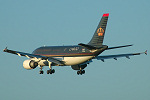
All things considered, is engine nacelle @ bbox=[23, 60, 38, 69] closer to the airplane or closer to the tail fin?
the airplane

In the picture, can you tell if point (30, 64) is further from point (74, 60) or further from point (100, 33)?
point (100, 33)

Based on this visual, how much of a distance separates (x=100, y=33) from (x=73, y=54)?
7886mm

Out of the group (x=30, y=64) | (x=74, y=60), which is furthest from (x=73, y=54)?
(x=30, y=64)

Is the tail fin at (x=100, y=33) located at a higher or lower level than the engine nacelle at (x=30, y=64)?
higher

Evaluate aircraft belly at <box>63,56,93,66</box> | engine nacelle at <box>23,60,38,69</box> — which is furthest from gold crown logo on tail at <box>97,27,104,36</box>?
engine nacelle at <box>23,60,38,69</box>

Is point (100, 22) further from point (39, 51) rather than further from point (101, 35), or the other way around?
point (39, 51)

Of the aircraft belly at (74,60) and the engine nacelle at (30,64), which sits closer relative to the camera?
the aircraft belly at (74,60)

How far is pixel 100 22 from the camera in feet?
352

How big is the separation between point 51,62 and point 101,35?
1380 centimetres

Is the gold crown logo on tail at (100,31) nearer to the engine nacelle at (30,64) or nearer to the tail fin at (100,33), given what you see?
the tail fin at (100,33)

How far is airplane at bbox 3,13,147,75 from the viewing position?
106375 mm

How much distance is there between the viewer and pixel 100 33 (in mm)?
106500

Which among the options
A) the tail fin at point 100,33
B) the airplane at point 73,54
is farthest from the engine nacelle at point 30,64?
the tail fin at point 100,33

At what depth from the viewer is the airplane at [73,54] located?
106 metres
